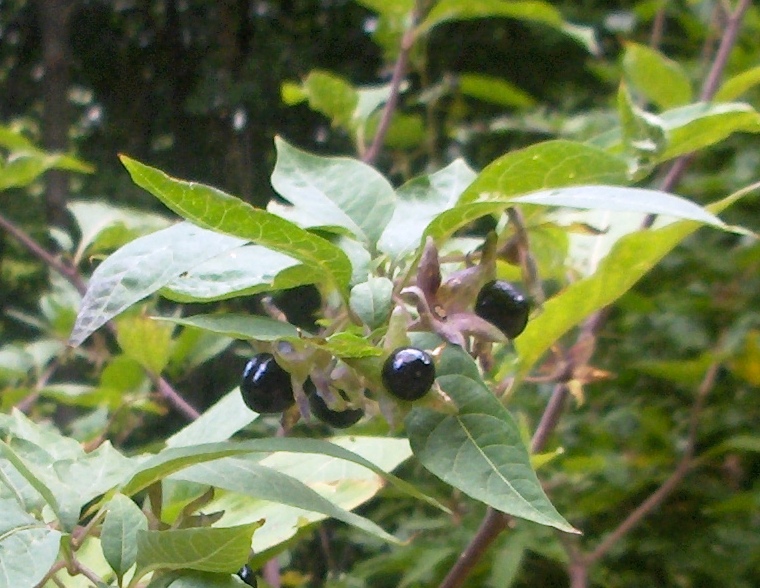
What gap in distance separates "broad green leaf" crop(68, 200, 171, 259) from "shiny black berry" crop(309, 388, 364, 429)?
1.55ft

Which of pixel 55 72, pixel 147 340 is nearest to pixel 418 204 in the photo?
pixel 147 340

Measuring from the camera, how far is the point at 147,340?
2.19 feet

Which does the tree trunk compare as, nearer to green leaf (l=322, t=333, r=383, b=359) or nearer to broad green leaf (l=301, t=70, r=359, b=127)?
→ broad green leaf (l=301, t=70, r=359, b=127)

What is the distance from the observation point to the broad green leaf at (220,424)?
0.42 meters

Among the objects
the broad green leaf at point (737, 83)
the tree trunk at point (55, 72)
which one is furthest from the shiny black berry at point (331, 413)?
the tree trunk at point (55, 72)

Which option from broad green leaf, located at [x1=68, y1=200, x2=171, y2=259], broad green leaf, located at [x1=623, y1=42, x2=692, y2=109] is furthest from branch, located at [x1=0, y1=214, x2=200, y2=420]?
broad green leaf, located at [x1=623, y1=42, x2=692, y2=109]

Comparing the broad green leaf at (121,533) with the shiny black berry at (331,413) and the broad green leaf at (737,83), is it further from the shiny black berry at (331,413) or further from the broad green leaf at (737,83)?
the broad green leaf at (737,83)

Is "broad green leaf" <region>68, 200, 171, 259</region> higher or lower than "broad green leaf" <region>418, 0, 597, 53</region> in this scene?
lower

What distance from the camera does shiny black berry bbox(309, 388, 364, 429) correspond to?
0.35 meters

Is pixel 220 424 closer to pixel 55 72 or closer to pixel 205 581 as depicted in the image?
pixel 205 581

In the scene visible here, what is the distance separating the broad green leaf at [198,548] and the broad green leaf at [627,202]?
0.16 m

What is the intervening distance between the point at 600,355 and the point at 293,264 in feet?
3.46

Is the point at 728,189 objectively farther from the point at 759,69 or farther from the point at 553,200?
the point at 553,200

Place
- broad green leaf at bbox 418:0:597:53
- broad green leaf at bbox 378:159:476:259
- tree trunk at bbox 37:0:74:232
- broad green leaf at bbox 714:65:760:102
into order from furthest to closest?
tree trunk at bbox 37:0:74:232 → broad green leaf at bbox 418:0:597:53 → broad green leaf at bbox 714:65:760:102 → broad green leaf at bbox 378:159:476:259
